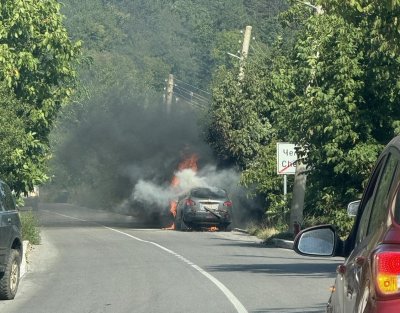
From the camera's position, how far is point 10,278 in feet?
52.9

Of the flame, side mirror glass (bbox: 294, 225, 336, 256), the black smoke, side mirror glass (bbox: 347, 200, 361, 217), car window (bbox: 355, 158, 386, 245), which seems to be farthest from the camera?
the black smoke

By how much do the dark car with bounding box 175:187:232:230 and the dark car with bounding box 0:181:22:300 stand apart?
73.8ft

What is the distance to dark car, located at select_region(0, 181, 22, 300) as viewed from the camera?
1588cm

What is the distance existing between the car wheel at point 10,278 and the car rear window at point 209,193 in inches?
929

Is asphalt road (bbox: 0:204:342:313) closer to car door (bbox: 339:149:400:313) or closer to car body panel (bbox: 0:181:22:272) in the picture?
car body panel (bbox: 0:181:22:272)

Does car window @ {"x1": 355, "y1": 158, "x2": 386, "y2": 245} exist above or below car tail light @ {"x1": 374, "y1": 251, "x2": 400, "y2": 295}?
above

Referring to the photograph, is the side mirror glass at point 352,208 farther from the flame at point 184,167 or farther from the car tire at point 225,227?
the flame at point 184,167

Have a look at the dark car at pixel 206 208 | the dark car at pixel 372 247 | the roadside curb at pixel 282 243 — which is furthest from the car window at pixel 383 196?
the dark car at pixel 206 208

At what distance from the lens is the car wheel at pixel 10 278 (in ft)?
52.2

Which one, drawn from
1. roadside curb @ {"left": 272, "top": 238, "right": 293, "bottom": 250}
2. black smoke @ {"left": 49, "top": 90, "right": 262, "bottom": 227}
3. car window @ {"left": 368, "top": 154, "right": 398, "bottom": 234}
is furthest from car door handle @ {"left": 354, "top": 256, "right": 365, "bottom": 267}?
black smoke @ {"left": 49, "top": 90, "right": 262, "bottom": 227}

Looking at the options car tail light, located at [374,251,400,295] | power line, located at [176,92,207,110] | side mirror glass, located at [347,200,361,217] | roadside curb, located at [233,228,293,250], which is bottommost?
roadside curb, located at [233,228,293,250]

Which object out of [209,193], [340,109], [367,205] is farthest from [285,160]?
[367,205]

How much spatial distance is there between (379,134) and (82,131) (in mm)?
33298

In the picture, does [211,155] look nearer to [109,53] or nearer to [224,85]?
[224,85]
